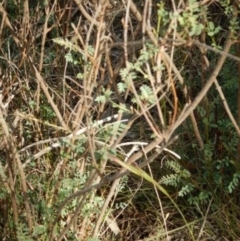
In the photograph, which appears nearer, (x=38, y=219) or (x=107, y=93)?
(x=107, y=93)

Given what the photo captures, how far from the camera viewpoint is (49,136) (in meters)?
2.13

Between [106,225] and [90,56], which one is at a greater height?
[90,56]

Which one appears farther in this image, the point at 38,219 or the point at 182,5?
the point at 38,219

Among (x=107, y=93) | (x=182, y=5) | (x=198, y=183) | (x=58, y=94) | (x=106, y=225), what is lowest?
(x=106, y=225)

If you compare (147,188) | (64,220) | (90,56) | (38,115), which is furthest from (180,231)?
(90,56)

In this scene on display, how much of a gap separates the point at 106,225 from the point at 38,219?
0.27 m

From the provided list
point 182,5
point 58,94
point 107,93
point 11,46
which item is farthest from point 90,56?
point 11,46

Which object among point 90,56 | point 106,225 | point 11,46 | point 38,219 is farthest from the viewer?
point 11,46

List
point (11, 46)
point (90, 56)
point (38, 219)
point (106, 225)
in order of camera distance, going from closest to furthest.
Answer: point (90, 56) < point (38, 219) < point (106, 225) < point (11, 46)

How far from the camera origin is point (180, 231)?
7.13 feet

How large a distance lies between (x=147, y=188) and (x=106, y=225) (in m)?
0.18

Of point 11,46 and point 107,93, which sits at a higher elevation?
point 107,93

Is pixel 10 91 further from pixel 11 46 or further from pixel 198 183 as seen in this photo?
pixel 198 183

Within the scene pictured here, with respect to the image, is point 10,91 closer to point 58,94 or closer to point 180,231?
point 58,94
